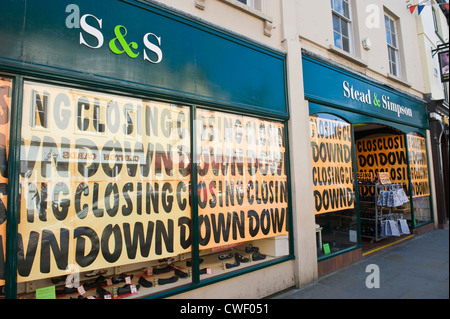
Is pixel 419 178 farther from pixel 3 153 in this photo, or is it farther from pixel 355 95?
pixel 3 153

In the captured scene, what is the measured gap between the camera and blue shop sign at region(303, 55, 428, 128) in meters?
5.25

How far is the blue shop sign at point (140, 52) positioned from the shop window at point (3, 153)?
21 centimetres

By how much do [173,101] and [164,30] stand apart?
925mm

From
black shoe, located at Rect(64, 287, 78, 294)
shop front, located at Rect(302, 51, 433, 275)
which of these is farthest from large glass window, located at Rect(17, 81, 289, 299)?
shop front, located at Rect(302, 51, 433, 275)

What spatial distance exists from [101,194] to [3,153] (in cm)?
93

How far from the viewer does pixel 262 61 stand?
4.50 metres

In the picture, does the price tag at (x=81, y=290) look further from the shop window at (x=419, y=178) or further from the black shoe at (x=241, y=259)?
the shop window at (x=419, y=178)

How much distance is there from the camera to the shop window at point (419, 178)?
26.7 feet

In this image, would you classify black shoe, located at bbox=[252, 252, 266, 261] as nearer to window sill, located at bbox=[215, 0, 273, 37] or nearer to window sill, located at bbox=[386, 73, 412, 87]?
window sill, located at bbox=[215, 0, 273, 37]

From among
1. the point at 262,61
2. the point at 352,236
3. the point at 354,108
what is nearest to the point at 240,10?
the point at 262,61

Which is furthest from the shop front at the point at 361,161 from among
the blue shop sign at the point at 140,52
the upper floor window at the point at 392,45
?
the blue shop sign at the point at 140,52

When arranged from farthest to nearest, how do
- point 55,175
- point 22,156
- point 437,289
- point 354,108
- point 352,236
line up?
point 354,108, point 352,236, point 437,289, point 55,175, point 22,156

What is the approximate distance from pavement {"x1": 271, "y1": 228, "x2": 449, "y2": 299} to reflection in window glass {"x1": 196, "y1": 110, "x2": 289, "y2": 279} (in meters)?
0.87

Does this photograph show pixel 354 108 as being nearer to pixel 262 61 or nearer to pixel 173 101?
pixel 262 61
